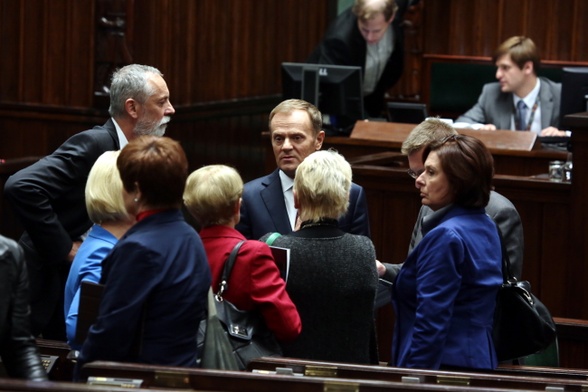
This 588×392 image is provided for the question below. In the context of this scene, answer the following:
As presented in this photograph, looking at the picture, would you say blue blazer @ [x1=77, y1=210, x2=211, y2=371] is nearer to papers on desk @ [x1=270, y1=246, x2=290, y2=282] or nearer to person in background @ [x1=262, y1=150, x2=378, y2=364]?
papers on desk @ [x1=270, y1=246, x2=290, y2=282]

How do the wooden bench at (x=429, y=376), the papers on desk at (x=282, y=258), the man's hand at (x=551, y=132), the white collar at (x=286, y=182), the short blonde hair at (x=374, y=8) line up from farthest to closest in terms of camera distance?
the short blonde hair at (x=374, y=8), the man's hand at (x=551, y=132), the white collar at (x=286, y=182), the papers on desk at (x=282, y=258), the wooden bench at (x=429, y=376)

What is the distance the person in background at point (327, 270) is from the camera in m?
3.94

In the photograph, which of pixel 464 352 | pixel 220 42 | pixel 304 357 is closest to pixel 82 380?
pixel 304 357

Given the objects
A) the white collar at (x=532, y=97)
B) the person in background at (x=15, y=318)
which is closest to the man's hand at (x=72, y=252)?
the person in background at (x=15, y=318)

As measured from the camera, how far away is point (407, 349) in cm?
394

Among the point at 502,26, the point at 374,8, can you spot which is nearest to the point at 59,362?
the point at 374,8

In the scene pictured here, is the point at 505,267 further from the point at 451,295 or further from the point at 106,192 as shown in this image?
the point at 106,192

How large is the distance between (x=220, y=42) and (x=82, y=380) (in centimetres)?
652

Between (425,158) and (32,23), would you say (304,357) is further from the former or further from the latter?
(32,23)

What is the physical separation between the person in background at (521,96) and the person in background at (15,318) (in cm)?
591

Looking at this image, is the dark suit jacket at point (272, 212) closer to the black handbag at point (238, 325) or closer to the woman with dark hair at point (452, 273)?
the woman with dark hair at point (452, 273)

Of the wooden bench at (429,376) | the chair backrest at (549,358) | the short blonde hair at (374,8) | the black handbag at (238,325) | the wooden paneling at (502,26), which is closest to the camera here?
the wooden bench at (429,376)

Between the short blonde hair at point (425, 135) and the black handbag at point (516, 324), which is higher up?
the short blonde hair at point (425, 135)

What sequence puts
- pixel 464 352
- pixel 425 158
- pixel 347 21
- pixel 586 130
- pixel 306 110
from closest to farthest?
pixel 464 352 < pixel 425 158 < pixel 306 110 < pixel 586 130 < pixel 347 21
